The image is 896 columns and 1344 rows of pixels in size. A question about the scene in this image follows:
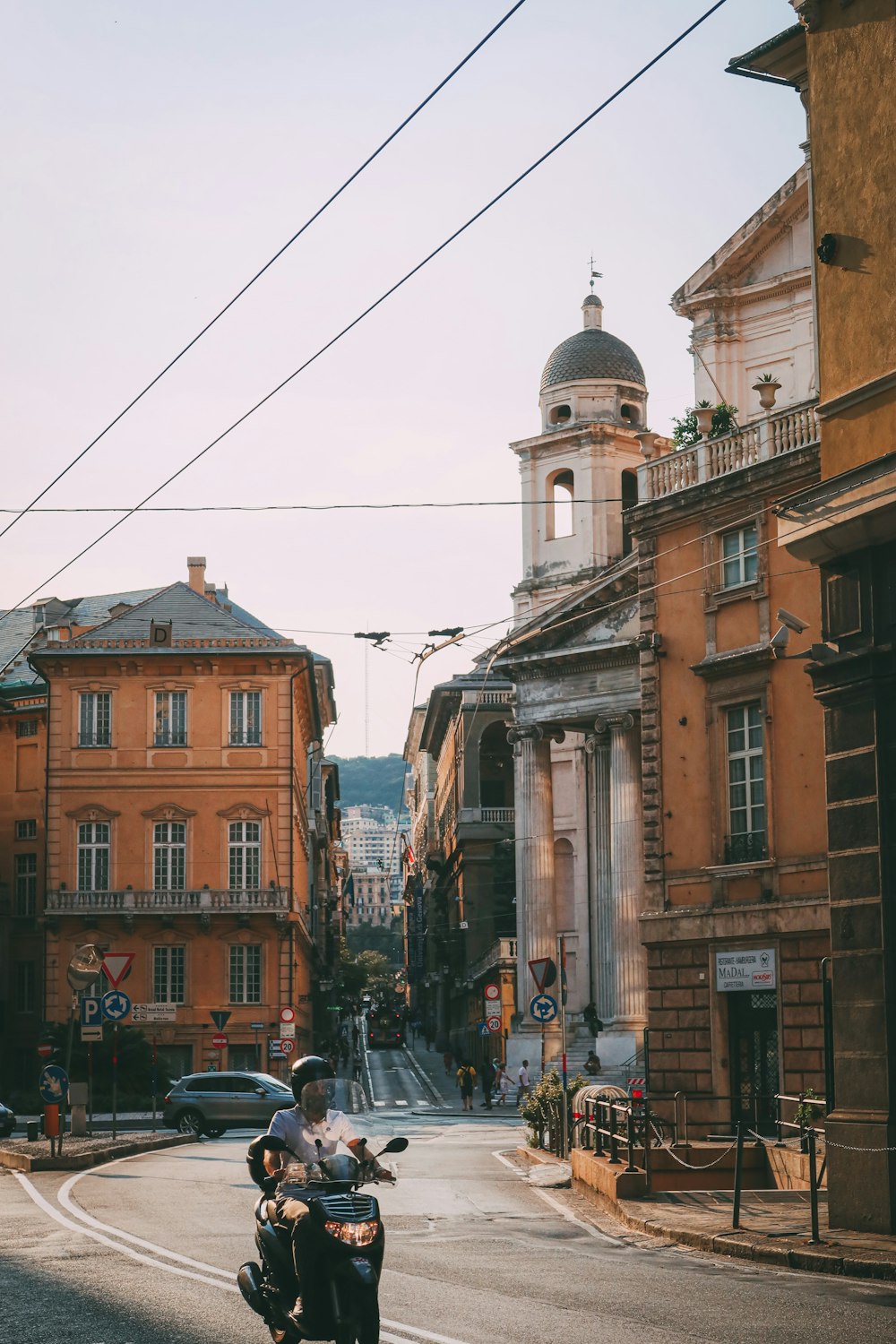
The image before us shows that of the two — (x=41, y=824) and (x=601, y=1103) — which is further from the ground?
(x=41, y=824)

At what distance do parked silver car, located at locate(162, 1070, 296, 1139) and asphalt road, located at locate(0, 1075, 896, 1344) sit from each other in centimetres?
1703

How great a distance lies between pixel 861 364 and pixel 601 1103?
34.8 feet

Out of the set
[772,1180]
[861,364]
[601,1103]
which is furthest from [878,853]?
[601,1103]

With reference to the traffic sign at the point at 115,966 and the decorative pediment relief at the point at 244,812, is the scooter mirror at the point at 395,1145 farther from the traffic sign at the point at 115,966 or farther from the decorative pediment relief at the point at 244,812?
the decorative pediment relief at the point at 244,812

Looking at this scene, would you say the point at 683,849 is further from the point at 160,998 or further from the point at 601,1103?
the point at 160,998

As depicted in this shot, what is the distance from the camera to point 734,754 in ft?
95.5

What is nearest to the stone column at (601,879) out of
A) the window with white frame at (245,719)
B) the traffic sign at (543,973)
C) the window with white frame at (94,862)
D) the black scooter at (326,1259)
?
the window with white frame at (245,719)

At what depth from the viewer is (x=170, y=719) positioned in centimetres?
6438

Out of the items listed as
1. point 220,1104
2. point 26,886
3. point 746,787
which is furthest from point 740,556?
point 26,886

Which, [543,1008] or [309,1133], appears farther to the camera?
[543,1008]

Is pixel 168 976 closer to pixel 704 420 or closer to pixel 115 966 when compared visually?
pixel 115 966

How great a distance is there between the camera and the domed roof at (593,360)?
224 feet

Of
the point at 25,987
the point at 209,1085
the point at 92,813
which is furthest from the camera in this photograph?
the point at 25,987

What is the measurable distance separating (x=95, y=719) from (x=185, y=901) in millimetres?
7257
